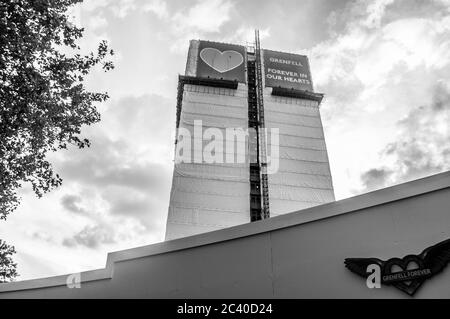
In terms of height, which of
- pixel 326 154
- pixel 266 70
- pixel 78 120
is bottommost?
pixel 78 120

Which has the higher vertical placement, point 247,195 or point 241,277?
point 247,195

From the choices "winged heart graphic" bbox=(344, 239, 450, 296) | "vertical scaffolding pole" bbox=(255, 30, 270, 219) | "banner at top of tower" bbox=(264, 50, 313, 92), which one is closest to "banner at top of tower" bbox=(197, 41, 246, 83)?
"vertical scaffolding pole" bbox=(255, 30, 270, 219)

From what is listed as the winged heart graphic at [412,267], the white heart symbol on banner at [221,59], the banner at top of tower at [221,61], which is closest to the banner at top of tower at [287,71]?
the banner at top of tower at [221,61]

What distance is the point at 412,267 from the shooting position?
509cm

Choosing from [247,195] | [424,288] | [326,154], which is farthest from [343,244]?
[326,154]

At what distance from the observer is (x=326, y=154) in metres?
38.3

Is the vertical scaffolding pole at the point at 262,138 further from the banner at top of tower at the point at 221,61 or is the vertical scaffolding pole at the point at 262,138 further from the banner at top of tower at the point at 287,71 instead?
the banner at top of tower at the point at 221,61

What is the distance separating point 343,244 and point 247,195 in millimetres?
28808

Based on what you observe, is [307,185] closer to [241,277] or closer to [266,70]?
[266,70]

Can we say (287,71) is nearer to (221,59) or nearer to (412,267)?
(221,59)

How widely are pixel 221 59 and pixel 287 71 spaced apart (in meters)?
8.59

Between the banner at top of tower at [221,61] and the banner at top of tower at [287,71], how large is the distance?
137 inches

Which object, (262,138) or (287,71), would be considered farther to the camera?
(287,71)

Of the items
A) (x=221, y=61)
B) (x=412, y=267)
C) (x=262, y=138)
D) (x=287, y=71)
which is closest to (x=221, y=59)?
(x=221, y=61)
